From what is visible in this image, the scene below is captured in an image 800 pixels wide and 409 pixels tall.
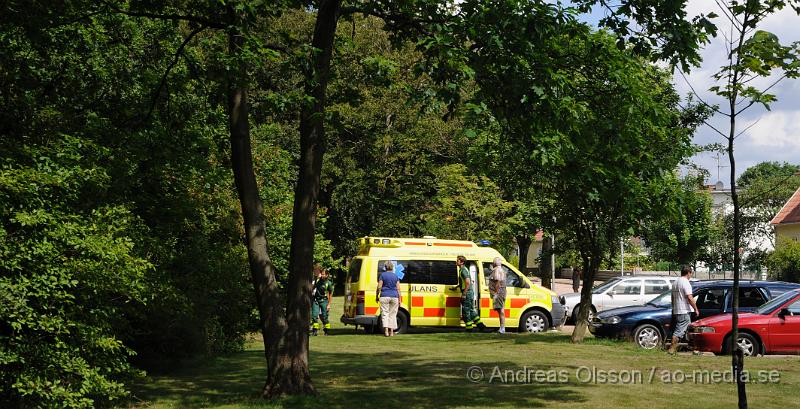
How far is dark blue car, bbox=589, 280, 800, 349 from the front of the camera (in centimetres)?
1955

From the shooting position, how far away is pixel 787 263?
171 feet

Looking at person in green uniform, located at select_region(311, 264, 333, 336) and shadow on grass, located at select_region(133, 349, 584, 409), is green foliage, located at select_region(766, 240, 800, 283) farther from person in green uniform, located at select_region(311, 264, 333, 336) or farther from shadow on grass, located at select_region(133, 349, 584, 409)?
shadow on grass, located at select_region(133, 349, 584, 409)

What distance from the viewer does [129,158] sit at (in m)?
11.7

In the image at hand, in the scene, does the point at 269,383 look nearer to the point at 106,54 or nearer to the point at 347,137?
the point at 106,54

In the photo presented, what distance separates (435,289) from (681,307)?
6947mm

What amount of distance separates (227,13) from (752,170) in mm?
119144

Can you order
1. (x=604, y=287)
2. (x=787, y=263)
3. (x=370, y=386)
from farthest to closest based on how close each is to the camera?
(x=787, y=263), (x=604, y=287), (x=370, y=386)

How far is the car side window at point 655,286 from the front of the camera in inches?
1160

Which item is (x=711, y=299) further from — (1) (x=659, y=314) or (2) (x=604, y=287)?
(2) (x=604, y=287)

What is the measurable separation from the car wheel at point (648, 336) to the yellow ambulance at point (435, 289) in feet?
13.1

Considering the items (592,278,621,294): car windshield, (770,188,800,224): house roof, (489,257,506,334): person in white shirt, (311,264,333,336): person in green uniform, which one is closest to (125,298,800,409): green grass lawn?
(489,257,506,334): person in white shirt

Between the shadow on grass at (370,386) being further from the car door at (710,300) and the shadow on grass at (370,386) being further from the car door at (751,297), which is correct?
the car door at (751,297)

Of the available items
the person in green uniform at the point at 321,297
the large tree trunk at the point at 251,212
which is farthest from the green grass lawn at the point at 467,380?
the person in green uniform at the point at 321,297

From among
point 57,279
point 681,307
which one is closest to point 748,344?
point 681,307
